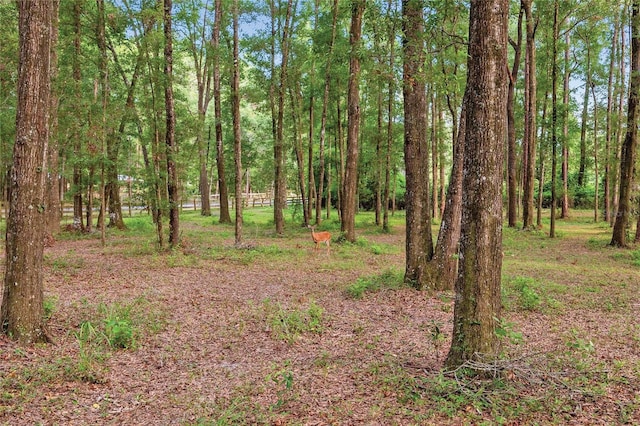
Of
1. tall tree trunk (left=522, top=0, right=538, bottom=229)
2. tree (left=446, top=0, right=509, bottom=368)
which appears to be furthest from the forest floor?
tall tree trunk (left=522, top=0, right=538, bottom=229)

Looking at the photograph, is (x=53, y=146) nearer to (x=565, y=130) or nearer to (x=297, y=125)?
(x=297, y=125)

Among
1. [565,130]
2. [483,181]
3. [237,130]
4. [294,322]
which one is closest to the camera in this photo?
[483,181]

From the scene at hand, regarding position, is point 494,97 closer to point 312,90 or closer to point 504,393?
point 504,393

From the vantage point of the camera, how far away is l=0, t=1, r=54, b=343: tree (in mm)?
4793

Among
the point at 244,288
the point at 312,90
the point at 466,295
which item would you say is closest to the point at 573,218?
the point at 312,90

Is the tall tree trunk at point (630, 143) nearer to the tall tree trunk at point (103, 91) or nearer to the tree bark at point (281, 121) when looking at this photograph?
the tree bark at point (281, 121)

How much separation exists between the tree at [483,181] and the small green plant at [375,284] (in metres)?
3.98

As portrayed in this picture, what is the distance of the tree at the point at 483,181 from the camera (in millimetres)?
3818

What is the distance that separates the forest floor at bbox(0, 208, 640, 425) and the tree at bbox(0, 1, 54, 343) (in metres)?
0.40

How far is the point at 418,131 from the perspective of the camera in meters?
7.89

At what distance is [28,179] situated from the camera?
190 inches

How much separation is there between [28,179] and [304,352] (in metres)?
3.81

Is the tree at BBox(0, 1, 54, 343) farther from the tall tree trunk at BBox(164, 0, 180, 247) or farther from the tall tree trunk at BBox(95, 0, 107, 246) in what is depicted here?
the tall tree trunk at BBox(95, 0, 107, 246)

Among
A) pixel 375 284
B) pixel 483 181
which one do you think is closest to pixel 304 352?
pixel 483 181
